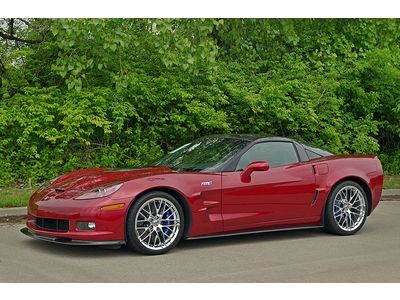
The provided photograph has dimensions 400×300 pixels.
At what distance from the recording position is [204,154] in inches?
340

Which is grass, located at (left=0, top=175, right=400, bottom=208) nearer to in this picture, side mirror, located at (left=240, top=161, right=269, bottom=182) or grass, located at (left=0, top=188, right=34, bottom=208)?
grass, located at (left=0, top=188, right=34, bottom=208)

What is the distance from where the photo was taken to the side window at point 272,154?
8.43 meters

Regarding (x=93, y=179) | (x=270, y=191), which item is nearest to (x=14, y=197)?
(x=93, y=179)

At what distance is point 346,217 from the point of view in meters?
9.02

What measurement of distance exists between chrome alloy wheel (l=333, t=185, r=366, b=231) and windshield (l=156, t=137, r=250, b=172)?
4.69ft

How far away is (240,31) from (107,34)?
415 cm

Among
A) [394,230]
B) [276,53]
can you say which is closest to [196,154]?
[394,230]

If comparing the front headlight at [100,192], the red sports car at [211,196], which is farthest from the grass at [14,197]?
the front headlight at [100,192]

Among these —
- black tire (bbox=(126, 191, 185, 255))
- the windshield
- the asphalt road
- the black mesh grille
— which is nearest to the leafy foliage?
the windshield

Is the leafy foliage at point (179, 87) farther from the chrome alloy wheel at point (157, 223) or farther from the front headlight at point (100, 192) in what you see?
the chrome alloy wheel at point (157, 223)

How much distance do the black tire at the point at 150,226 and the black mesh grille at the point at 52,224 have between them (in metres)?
0.67

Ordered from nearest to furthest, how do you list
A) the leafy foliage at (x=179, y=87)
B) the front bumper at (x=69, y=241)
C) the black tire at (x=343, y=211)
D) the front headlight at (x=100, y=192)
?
the front bumper at (x=69, y=241) → the front headlight at (x=100, y=192) → the black tire at (x=343, y=211) → the leafy foliage at (x=179, y=87)

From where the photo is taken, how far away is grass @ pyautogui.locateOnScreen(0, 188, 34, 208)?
33.8 feet

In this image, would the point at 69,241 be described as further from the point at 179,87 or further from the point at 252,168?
the point at 179,87
